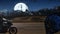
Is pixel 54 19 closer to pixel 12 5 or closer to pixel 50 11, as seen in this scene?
pixel 50 11

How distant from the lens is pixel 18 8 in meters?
5.20

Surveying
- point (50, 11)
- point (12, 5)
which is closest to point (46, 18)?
point (50, 11)

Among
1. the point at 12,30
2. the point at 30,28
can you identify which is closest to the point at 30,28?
the point at 30,28

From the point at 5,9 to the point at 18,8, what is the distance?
166 millimetres

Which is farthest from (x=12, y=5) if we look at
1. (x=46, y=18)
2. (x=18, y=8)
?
(x=46, y=18)

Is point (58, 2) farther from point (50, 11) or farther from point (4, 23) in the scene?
point (4, 23)

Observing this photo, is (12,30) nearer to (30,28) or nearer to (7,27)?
(7,27)

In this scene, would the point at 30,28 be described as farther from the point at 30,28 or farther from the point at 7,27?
the point at 7,27

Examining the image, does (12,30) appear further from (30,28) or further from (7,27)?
(30,28)

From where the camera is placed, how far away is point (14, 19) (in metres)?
5.25

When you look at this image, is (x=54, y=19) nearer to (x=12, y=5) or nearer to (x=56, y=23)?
(x=56, y=23)

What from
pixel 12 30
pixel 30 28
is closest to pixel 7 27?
pixel 12 30

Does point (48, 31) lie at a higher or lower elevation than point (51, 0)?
lower

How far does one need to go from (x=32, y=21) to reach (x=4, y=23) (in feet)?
1.15
